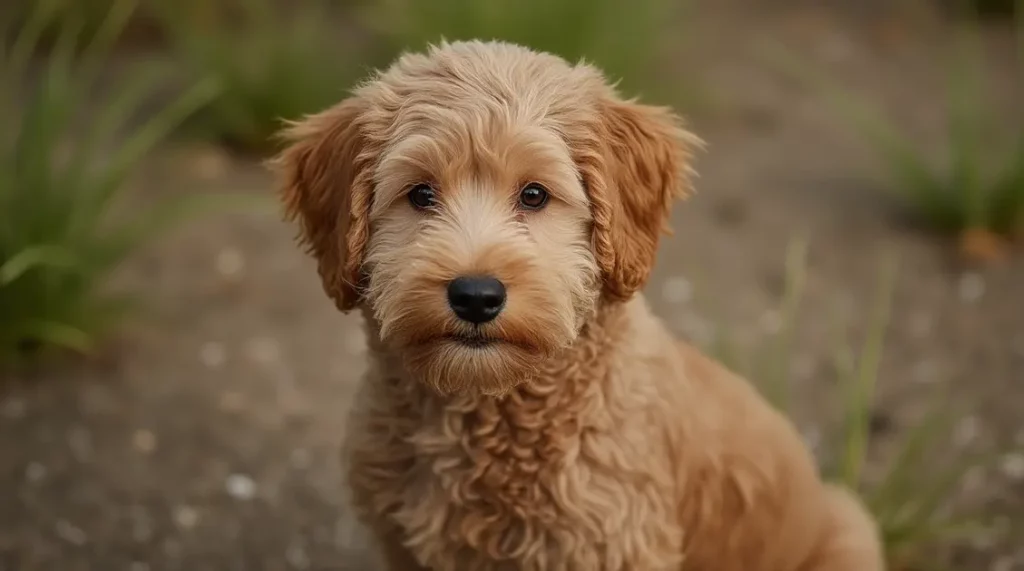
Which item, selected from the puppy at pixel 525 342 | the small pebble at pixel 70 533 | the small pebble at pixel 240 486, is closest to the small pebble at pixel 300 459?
the small pebble at pixel 240 486

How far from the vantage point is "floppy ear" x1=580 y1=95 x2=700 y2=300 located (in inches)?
109

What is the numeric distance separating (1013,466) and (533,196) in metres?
2.69

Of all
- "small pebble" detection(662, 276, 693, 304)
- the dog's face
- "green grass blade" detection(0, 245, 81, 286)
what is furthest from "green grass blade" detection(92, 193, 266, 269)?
the dog's face

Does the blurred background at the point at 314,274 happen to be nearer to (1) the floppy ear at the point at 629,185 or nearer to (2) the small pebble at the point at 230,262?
(2) the small pebble at the point at 230,262

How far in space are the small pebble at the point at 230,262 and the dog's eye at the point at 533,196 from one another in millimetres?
3238

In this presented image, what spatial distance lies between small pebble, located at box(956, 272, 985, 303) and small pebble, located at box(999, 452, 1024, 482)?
114 cm

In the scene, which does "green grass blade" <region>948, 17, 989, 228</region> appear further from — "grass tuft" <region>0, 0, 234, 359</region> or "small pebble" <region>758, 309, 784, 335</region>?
"grass tuft" <region>0, 0, 234, 359</region>

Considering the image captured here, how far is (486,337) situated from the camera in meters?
2.55

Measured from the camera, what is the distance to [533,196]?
8.95 feet

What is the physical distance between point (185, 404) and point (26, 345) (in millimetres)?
728

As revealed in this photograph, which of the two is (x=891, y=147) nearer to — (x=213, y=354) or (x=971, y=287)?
(x=971, y=287)

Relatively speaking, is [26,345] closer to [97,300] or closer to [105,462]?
[97,300]

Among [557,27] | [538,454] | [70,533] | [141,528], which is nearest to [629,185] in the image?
[538,454]

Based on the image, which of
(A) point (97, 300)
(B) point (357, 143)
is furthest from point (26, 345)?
(B) point (357, 143)
